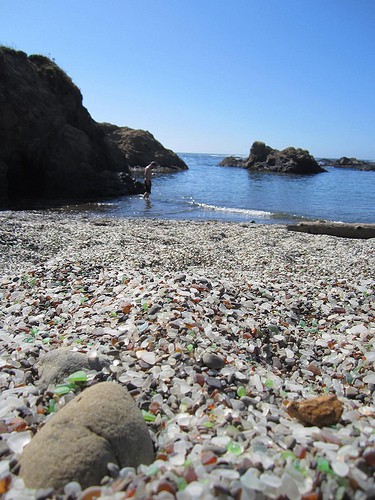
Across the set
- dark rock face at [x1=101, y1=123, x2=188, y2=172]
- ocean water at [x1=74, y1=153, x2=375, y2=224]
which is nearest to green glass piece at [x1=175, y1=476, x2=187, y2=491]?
ocean water at [x1=74, y1=153, x2=375, y2=224]

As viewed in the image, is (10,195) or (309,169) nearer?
(10,195)

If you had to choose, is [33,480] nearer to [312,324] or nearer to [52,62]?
[312,324]

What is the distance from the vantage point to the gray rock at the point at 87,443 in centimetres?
213

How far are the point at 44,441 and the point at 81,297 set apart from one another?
11.4 feet

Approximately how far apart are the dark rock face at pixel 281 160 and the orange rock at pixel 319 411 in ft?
238

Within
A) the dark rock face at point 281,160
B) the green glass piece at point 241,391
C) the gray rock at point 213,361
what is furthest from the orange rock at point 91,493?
the dark rock face at point 281,160

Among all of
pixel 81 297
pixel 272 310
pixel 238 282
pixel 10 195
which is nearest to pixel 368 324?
pixel 272 310

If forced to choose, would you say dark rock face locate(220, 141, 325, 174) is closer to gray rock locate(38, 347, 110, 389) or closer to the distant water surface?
the distant water surface

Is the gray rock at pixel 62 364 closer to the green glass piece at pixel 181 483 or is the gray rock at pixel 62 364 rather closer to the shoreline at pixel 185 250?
the green glass piece at pixel 181 483

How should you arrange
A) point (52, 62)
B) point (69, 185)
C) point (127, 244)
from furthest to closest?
point (52, 62) < point (69, 185) < point (127, 244)

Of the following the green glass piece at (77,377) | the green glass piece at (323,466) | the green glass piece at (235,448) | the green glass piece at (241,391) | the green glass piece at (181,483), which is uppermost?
the green glass piece at (323,466)

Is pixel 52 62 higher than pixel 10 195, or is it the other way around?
pixel 52 62

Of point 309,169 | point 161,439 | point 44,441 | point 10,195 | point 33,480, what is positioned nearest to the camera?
point 33,480

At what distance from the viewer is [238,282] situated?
655 centimetres
